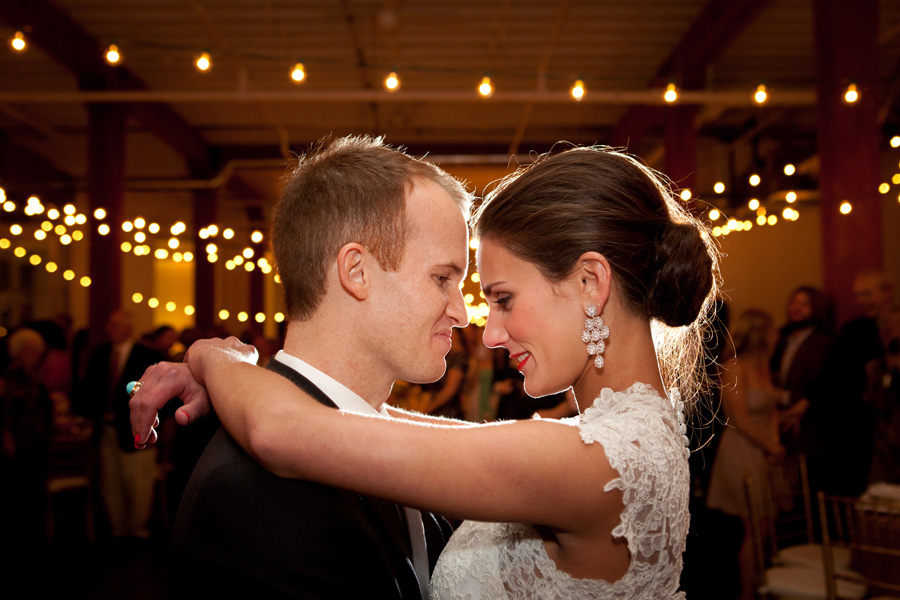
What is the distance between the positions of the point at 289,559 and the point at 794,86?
11.5 metres

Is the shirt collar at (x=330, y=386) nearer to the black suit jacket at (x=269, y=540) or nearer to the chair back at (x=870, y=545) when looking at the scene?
the black suit jacket at (x=269, y=540)

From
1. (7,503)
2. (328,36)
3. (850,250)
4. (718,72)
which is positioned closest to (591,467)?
(850,250)

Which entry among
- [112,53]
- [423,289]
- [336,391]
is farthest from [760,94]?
[336,391]

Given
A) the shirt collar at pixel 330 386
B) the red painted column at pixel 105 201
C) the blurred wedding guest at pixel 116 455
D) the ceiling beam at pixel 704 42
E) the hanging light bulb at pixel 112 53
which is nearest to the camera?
the shirt collar at pixel 330 386

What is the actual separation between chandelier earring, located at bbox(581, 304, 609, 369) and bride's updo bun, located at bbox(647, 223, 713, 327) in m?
0.14

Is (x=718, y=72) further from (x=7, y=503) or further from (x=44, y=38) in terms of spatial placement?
(x=7, y=503)

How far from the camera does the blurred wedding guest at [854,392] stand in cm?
498

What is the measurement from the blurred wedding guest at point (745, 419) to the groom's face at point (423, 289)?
411cm

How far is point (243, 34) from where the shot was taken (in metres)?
8.57

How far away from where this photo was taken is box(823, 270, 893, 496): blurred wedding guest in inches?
196

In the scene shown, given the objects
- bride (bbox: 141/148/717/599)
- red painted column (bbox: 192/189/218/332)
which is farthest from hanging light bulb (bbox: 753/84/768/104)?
red painted column (bbox: 192/189/218/332)

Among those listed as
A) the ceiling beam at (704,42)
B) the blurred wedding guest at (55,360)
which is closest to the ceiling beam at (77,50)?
the blurred wedding guest at (55,360)

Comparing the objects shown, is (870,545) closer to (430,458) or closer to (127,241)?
(430,458)

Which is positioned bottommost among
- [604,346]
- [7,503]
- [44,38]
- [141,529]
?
[141,529]
